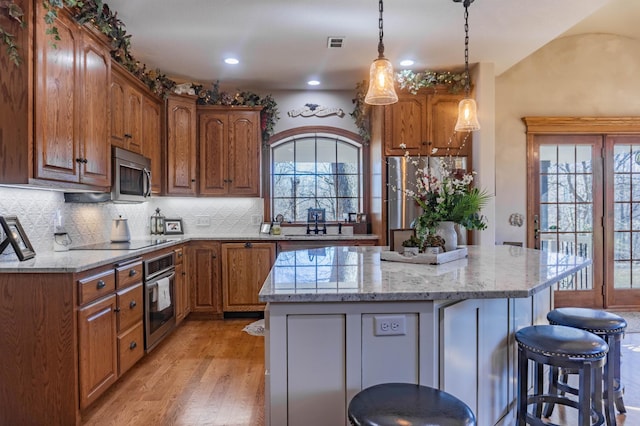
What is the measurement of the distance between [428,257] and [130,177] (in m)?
2.77

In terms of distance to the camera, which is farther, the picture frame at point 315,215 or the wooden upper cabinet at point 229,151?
the picture frame at point 315,215

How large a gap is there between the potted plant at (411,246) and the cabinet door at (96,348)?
1.93 metres

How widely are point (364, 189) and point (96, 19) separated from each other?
11.2ft

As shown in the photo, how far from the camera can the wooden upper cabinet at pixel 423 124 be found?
437cm

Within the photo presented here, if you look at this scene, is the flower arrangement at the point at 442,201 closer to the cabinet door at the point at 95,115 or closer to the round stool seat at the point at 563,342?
the round stool seat at the point at 563,342

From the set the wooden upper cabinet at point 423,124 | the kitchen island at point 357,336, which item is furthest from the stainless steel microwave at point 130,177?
the wooden upper cabinet at point 423,124

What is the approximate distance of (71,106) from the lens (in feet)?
8.70

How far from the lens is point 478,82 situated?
4.20m

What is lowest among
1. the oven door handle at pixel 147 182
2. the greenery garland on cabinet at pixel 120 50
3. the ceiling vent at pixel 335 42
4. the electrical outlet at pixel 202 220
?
the electrical outlet at pixel 202 220

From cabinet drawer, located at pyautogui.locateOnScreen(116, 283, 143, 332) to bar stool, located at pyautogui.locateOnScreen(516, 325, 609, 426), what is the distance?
8.25ft

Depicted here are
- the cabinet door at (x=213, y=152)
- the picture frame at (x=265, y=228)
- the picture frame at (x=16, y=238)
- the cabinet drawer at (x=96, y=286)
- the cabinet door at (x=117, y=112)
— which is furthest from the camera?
the picture frame at (x=265, y=228)

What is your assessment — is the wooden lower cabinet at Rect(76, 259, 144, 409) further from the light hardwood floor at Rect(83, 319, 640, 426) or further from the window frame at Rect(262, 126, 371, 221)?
the window frame at Rect(262, 126, 371, 221)

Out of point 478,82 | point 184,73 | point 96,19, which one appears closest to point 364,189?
point 478,82

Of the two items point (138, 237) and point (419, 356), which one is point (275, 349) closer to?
point (419, 356)
